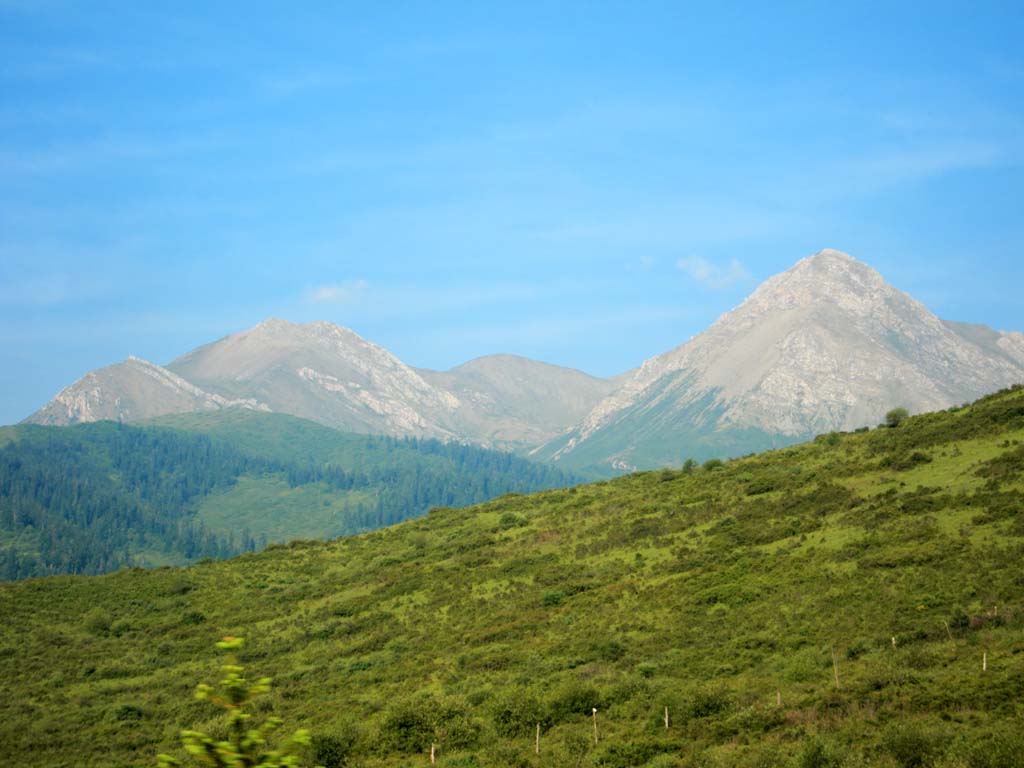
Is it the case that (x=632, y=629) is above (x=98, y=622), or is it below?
below

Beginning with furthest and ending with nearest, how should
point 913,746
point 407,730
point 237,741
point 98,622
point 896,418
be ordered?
1. point 896,418
2. point 98,622
3. point 407,730
4. point 913,746
5. point 237,741

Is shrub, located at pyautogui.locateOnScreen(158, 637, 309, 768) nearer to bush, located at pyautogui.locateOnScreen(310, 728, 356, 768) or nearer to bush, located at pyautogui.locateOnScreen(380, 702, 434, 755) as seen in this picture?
bush, located at pyautogui.locateOnScreen(310, 728, 356, 768)

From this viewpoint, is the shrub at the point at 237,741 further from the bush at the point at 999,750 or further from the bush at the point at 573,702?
the bush at the point at 573,702

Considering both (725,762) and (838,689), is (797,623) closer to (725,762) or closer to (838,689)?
(838,689)

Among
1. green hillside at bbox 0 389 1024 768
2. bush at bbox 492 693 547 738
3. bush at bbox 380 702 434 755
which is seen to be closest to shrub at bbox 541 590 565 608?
green hillside at bbox 0 389 1024 768

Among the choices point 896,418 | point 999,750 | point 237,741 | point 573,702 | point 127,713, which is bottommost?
point 127,713

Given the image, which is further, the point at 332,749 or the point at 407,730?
the point at 407,730

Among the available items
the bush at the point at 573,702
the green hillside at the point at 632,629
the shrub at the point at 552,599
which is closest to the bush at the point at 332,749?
the green hillside at the point at 632,629

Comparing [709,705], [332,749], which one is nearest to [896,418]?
[709,705]

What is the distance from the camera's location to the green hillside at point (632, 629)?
A: 4431 cm

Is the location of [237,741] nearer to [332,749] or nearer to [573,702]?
[332,749]

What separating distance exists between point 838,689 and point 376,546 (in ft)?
266

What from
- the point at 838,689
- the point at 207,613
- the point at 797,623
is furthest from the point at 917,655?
the point at 207,613

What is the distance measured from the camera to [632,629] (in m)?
67.9
